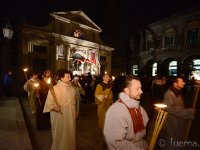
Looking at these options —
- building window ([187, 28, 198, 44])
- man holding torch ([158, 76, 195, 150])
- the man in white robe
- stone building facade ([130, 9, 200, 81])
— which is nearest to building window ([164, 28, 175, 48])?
stone building facade ([130, 9, 200, 81])

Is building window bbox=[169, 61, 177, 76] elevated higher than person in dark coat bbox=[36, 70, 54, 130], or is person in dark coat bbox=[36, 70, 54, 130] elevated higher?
building window bbox=[169, 61, 177, 76]

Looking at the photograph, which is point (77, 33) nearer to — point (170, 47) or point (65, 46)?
point (65, 46)

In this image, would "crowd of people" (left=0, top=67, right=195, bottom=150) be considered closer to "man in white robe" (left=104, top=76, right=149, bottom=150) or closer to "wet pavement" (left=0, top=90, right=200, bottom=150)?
"man in white robe" (left=104, top=76, right=149, bottom=150)

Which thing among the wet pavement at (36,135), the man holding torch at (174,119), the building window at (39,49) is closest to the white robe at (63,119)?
the wet pavement at (36,135)

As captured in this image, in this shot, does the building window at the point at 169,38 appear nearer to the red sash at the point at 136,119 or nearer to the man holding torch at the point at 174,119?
the man holding torch at the point at 174,119

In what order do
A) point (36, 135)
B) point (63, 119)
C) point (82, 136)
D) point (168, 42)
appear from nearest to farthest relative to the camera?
point (63, 119), point (82, 136), point (36, 135), point (168, 42)

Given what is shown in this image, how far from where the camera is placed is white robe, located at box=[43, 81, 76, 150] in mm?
4215

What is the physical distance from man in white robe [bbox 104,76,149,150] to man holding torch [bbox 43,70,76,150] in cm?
208

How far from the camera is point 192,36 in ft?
80.0

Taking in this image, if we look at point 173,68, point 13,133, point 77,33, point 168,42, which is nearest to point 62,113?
point 13,133

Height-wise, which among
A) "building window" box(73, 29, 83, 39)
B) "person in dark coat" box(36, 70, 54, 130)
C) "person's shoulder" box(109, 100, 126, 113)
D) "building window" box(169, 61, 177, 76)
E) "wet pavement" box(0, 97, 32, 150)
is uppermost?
"building window" box(73, 29, 83, 39)

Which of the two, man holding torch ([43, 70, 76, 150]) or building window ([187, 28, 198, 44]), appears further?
building window ([187, 28, 198, 44])

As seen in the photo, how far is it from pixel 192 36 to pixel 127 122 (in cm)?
2535

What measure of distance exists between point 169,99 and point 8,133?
5.01 m
